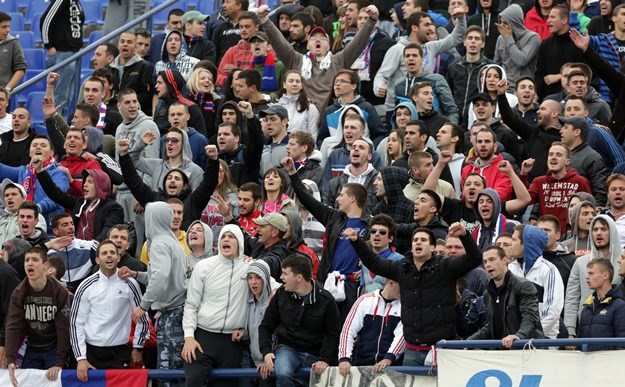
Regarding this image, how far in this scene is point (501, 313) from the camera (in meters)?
13.5

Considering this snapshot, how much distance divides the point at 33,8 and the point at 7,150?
6268 mm

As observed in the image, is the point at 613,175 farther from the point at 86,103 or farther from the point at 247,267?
the point at 86,103

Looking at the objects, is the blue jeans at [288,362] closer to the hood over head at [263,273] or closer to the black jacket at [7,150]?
the hood over head at [263,273]

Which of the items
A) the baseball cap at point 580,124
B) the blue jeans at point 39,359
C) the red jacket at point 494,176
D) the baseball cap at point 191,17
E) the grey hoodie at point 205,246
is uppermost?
the baseball cap at point 191,17

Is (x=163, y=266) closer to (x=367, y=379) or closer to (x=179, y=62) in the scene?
(x=367, y=379)

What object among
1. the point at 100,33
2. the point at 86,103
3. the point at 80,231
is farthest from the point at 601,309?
the point at 100,33

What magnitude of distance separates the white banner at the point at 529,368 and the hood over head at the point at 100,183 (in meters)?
4.57

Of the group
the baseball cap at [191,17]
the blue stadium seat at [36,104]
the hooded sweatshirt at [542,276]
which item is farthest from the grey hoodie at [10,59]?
the hooded sweatshirt at [542,276]

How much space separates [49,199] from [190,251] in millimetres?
2171

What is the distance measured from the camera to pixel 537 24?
19.8 meters

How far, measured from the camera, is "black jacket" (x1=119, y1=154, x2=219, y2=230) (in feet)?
52.4

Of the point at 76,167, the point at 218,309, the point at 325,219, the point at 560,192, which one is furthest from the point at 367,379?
the point at 76,167

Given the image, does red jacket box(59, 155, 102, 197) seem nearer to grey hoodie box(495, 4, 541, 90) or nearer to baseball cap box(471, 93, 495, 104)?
baseball cap box(471, 93, 495, 104)

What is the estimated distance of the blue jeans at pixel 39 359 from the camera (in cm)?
1509
